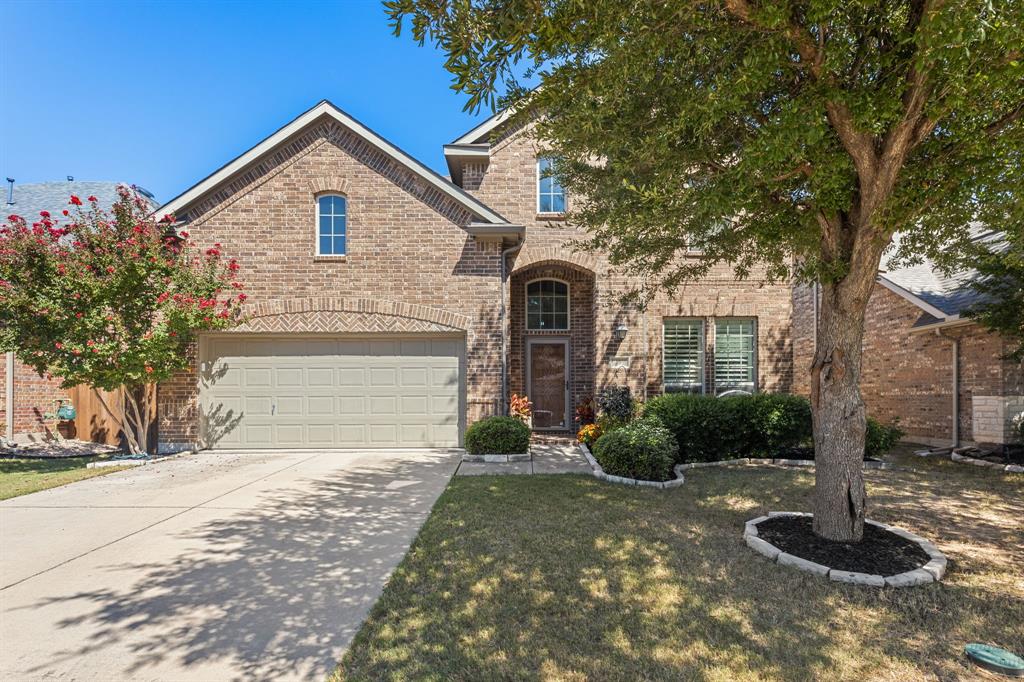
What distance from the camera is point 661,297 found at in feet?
39.7

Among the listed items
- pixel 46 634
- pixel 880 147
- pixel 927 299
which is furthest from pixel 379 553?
pixel 927 299

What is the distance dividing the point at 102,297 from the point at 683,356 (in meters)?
12.3

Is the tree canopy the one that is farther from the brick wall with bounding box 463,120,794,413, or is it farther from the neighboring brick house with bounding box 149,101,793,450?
the brick wall with bounding box 463,120,794,413

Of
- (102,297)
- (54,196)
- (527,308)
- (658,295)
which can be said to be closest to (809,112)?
(658,295)

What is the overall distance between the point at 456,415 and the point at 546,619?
23.5ft

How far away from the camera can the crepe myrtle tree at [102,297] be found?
8164 mm

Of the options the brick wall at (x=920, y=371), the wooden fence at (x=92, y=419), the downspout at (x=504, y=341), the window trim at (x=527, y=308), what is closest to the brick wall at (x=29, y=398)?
the wooden fence at (x=92, y=419)

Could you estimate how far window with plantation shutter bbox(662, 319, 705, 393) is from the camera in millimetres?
12156

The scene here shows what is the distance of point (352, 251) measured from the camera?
404 inches

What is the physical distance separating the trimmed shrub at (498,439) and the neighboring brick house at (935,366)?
8.40 meters

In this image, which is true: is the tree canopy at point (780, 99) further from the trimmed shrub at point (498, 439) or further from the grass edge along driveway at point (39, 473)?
the grass edge along driveway at point (39, 473)

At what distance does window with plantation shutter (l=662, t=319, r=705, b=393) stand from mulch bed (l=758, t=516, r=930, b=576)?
23.6ft

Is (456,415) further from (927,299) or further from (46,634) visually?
(927,299)

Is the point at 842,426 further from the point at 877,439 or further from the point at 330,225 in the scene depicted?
the point at 330,225
